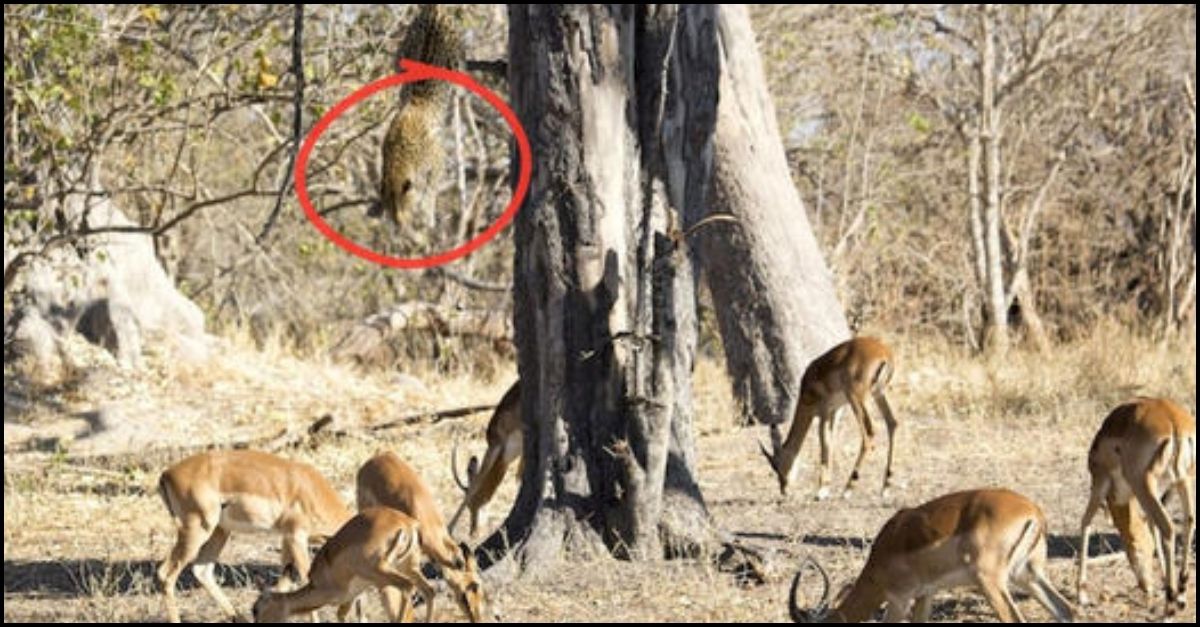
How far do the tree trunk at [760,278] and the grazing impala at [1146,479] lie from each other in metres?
6.31

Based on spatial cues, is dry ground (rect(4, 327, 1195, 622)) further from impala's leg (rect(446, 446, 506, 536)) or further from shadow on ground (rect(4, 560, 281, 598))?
impala's leg (rect(446, 446, 506, 536))

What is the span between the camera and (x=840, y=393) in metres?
11.9

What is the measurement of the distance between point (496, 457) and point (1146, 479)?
357 cm

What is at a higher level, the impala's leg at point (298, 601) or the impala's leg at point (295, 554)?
the impala's leg at point (298, 601)

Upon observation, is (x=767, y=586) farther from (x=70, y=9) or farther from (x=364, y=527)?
(x=70, y=9)

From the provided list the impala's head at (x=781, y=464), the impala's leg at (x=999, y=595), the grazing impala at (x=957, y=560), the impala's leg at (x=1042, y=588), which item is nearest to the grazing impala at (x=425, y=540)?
the grazing impala at (x=957, y=560)

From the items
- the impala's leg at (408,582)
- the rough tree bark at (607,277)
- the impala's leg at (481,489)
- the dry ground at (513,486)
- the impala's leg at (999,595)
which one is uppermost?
the rough tree bark at (607,277)

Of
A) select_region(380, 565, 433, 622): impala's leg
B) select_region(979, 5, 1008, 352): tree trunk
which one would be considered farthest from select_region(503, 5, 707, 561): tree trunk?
select_region(979, 5, 1008, 352): tree trunk

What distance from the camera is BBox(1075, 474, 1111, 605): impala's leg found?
784 cm

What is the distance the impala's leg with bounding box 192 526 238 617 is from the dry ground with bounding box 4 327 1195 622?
0.10 m

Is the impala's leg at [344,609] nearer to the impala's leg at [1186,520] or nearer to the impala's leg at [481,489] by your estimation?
the impala's leg at [481,489]

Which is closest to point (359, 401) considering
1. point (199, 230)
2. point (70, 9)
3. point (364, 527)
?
point (70, 9)

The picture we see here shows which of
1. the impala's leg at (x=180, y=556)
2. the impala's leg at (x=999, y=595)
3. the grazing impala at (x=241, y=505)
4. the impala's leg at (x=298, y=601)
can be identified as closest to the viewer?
the impala's leg at (x=999, y=595)

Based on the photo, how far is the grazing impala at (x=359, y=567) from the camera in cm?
701
